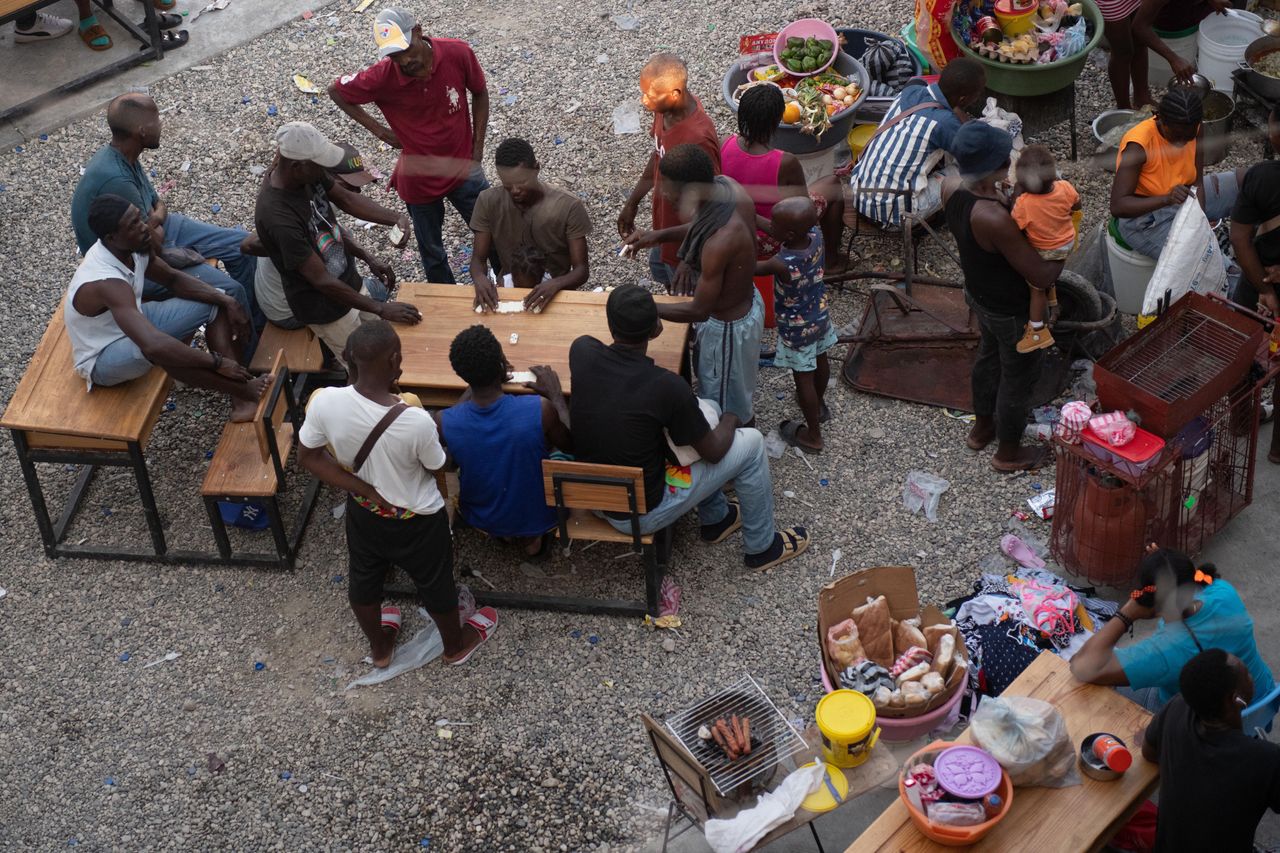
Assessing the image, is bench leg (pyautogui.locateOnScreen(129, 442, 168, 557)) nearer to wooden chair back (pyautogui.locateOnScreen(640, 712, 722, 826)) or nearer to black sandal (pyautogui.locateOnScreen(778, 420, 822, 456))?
wooden chair back (pyautogui.locateOnScreen(640, 712, 722, 826))

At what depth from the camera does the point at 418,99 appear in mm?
6867

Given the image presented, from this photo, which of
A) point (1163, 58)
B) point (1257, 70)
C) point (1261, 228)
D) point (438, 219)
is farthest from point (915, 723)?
point (1163, 58)

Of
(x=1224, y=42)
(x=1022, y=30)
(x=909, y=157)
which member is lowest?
(x=1224, y=42)

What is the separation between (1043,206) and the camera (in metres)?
5.56

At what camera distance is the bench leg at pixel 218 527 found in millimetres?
5910

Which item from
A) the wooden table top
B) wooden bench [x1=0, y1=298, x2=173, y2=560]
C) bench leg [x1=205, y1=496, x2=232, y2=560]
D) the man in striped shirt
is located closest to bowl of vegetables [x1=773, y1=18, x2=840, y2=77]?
the man in striped shirt

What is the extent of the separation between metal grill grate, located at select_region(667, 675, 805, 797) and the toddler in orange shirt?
235 centimetres

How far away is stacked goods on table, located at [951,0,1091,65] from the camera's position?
26.8 feet

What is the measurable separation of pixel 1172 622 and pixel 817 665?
61.9 inches

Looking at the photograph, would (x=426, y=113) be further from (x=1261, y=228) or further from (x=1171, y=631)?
(x=1171, y=631)

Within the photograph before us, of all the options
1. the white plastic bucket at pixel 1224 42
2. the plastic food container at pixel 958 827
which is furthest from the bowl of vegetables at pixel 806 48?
the plastic food container at pixel 958 827

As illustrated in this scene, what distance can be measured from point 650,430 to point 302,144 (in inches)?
83.8

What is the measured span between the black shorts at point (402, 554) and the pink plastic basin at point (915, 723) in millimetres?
1876

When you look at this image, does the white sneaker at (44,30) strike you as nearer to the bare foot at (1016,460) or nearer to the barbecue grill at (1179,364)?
the bare foot at (1016,460)
